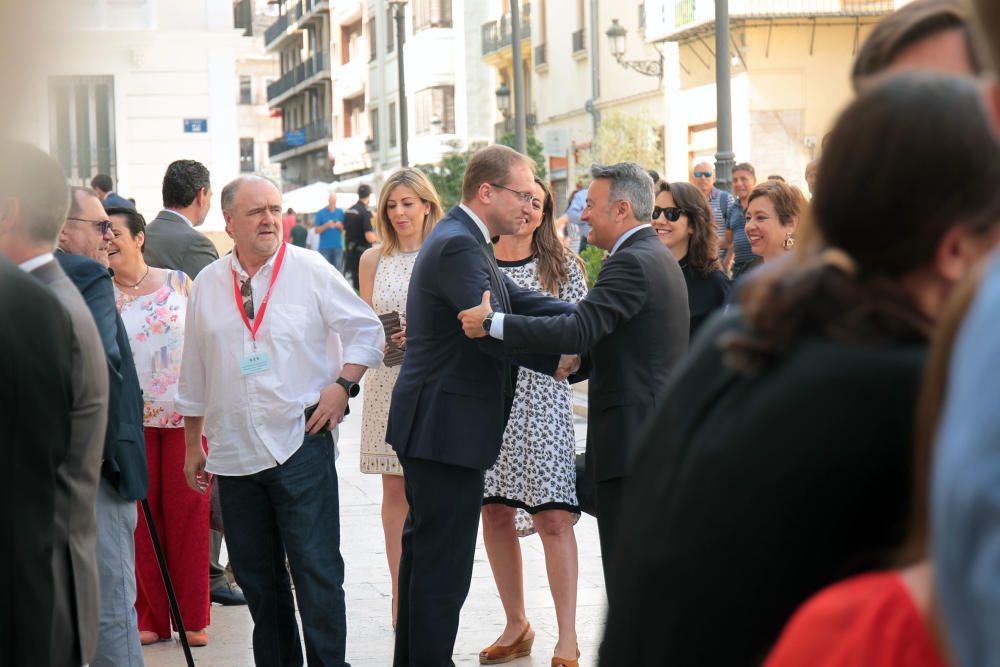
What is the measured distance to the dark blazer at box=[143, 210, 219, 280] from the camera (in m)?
6.94

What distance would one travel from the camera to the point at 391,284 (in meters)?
6.76

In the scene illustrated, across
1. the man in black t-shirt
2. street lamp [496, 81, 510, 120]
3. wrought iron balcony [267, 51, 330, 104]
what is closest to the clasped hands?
the man in black t-shirt

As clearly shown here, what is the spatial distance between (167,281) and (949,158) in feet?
16.9

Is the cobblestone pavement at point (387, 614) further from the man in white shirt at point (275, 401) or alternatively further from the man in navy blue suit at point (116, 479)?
the man in navy blue suit at point (116, 479)

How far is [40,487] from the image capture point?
121 inches

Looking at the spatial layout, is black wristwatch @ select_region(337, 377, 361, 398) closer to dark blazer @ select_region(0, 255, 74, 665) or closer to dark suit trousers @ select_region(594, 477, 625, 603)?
Answer: dark suit trousers @ select_region(594, 477, 625, 603)

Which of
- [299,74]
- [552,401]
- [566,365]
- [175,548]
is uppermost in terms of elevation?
[299,74]

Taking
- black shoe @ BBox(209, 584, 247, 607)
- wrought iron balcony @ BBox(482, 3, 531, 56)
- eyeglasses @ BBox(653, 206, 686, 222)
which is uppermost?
wrought iron balcony @ BBox(482, 3, 531, 56)

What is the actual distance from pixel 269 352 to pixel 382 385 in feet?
5.62

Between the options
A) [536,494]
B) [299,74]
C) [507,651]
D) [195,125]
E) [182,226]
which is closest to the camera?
[507,651]

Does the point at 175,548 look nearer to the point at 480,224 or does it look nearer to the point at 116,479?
the point at 116,479

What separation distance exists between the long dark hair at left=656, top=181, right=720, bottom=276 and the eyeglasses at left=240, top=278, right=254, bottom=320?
225cm

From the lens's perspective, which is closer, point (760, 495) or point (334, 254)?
point (760, 495)

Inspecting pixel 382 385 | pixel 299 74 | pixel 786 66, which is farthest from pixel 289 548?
pixel 299 74
